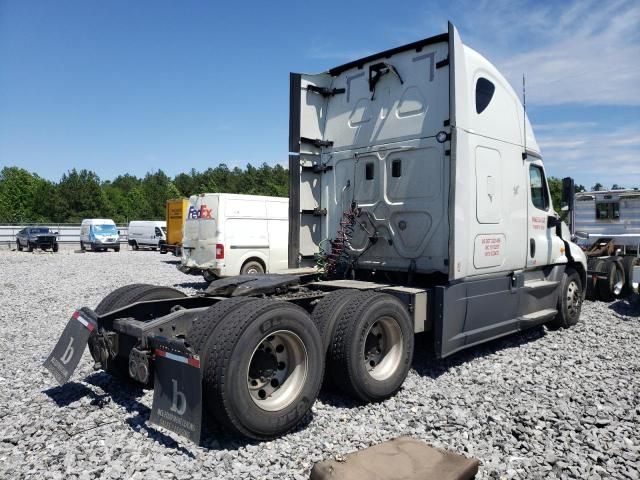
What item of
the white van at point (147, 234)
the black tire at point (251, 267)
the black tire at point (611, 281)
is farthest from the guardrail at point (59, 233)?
the black tire at point (611, 281)

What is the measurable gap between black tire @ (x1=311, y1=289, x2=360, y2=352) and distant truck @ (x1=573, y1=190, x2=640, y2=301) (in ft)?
25.9

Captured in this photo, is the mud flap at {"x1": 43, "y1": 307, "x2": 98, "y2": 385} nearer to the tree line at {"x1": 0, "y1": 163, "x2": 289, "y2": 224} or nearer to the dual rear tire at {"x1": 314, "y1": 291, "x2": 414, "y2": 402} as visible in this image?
the dual rear tire at {"x1": 314, "y1": 291, "x2": 414, "y2": 402}

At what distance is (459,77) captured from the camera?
5.50 m

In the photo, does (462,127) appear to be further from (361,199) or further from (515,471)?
(515,471)

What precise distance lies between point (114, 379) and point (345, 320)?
105 inches

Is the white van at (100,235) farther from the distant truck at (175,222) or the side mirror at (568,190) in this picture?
the side mirror at (568,190)

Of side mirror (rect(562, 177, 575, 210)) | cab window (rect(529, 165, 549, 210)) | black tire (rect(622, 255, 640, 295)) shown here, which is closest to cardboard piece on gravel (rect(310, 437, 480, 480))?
cab window (rect(529, 165, 549, 210))

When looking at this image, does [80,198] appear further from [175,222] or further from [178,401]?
[178,401]

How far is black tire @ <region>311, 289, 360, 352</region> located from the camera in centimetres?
464

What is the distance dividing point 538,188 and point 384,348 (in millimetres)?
4003

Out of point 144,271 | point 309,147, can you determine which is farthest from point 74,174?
point 309,147

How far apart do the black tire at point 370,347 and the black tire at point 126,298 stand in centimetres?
199

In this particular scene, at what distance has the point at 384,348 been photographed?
203 inches

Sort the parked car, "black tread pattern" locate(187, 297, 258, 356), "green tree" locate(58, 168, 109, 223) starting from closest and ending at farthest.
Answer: "black tread pattern" locate(187, 297, 258, 356) → the parked car → "green tree" locate(58, 168, 109, 223)
